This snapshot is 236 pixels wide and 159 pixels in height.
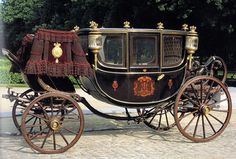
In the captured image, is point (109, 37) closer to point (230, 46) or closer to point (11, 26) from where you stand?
point (230, 46)

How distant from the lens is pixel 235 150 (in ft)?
23.6

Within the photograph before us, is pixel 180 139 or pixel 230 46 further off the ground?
pixel 230 46

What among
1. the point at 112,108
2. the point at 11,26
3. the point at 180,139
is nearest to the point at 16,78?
the point at 112,108

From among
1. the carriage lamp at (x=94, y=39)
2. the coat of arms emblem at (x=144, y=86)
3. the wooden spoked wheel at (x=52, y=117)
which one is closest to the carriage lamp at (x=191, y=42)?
the coat of arms emblem at (x=144, y=86)

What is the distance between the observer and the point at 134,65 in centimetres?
739

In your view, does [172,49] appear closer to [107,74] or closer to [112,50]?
[112,50]

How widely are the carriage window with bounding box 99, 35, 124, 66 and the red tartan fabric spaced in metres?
0.41

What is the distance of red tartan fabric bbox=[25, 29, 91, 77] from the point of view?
6.75 m

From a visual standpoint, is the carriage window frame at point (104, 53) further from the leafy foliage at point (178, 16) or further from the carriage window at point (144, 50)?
the leafy foliage at point (178, 16)

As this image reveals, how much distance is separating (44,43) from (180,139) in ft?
9.66

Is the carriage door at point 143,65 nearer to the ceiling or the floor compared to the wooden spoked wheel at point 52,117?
nearer to the ceiling

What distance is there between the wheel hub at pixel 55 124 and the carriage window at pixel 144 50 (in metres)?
1.54

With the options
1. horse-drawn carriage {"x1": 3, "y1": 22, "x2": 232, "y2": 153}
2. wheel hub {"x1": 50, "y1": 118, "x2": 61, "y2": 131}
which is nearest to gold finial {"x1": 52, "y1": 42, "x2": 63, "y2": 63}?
horse-drawn carriage {"x1": 3, "y1": 22, "x2": 232, "y2": 153}

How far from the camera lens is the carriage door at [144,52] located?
24.2 ft
